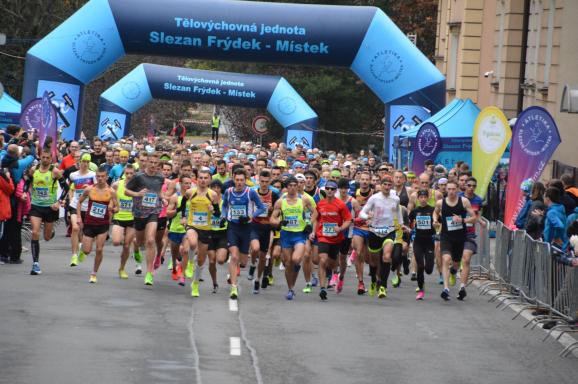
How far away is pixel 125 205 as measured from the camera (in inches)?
721

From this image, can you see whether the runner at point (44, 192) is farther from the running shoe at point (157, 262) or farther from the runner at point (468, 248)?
the runner at point (468, 248)

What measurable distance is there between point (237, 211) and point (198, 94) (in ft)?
77.8

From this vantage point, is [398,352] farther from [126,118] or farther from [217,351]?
[126,118]

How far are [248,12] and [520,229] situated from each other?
1054 cm

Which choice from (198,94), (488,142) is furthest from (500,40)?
(198,94)

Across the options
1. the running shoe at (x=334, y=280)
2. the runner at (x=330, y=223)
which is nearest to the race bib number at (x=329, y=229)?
the runner at (x=330, y=223)

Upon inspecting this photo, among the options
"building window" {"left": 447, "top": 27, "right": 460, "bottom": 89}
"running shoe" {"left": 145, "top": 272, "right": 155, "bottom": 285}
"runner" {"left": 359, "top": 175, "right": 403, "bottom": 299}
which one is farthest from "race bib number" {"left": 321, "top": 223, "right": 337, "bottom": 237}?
"building window" {"left": 447, "top": 27, "right": 460, "bottom": 89}

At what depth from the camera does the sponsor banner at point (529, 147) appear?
1858 centimetres

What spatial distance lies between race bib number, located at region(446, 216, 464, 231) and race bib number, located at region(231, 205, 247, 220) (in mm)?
2943

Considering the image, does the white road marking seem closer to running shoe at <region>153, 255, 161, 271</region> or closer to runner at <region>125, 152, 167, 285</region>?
runner at <region>125, 152, 167, 285</region>

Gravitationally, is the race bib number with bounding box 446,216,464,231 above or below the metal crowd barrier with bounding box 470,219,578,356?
above

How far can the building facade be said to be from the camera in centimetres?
2541

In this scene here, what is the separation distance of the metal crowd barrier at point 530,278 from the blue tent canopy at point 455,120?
15.5 ft

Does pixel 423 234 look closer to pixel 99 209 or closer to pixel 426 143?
pixel 99 209
